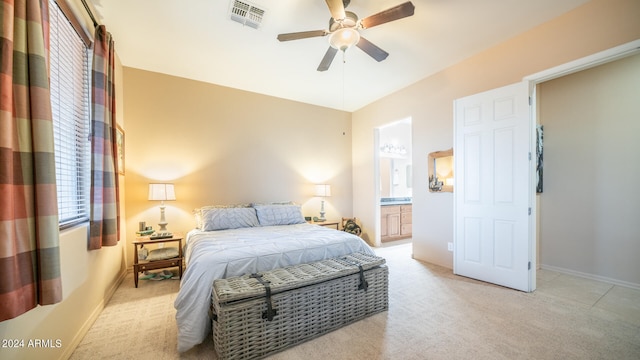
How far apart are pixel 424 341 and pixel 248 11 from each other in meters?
3.40

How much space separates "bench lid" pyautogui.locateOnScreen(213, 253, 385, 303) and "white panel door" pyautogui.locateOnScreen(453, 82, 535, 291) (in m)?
1.59

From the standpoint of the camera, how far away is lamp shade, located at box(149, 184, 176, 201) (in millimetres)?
3275

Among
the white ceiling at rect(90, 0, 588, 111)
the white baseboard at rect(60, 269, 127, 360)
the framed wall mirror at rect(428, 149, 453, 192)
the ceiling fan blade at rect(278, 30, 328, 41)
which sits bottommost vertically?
the white baseboard at rect(60, 269, 127, 360)

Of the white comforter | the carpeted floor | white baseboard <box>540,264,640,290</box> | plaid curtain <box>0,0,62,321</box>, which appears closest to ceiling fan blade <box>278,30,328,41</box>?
plaid curtain <box>0,0,62,321</box>

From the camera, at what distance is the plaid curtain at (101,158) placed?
2.17 meters

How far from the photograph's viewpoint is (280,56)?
10.8 feet

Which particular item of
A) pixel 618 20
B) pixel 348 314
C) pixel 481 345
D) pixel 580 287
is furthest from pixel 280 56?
pixel 580 287

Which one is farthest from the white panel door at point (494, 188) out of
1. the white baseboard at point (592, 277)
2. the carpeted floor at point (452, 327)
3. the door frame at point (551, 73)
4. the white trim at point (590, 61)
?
the white baseboard at point (592, 277)

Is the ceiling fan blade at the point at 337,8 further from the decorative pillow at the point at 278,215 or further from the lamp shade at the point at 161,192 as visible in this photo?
the lamp shade at the point at 161,192

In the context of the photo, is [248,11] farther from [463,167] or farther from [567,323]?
[567,323]

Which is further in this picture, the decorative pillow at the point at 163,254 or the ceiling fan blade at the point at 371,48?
the decorative pillow at the point at 163,254

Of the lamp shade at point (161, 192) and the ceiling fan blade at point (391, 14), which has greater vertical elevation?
the ceiling fan blade at point (391, 14)

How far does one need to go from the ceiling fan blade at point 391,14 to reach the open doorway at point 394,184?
2943 mm

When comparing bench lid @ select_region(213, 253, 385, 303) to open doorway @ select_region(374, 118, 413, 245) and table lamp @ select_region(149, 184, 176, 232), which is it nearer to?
table lamp @ select_region(149, 184, 176, 232)
